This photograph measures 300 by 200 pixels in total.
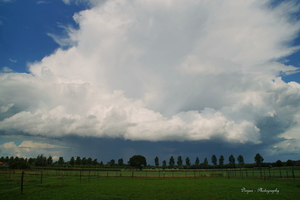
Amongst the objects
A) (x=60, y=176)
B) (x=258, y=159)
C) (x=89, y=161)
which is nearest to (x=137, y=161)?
(x=89, y=161)

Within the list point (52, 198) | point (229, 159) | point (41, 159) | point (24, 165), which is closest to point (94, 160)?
point (41, 159)

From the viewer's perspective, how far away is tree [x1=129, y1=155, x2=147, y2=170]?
13512 cm

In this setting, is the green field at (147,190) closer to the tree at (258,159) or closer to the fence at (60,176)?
the fence at (60,176)

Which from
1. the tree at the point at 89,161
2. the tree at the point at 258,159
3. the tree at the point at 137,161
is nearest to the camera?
the tree at the point at 137,161

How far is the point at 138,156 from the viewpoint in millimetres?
138875

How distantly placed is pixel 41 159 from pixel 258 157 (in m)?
196

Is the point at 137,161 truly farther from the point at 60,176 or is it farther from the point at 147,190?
the point at 147,190

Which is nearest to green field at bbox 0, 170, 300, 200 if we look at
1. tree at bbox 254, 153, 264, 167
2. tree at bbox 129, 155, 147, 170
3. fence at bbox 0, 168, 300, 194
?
fence at bbox 0, 168, 300, 194

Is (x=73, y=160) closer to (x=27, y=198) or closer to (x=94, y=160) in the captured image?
(x=94, y=160)

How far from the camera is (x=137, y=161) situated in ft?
446

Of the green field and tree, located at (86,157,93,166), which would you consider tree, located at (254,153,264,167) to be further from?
tree, located at (86,157,93,166)

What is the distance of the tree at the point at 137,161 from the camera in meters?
135

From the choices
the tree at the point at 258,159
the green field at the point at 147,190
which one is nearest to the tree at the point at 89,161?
the tree at the point at 258,159

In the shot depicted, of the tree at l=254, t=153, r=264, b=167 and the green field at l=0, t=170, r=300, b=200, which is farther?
the tree at l=254, t=153, r=264, b=167
